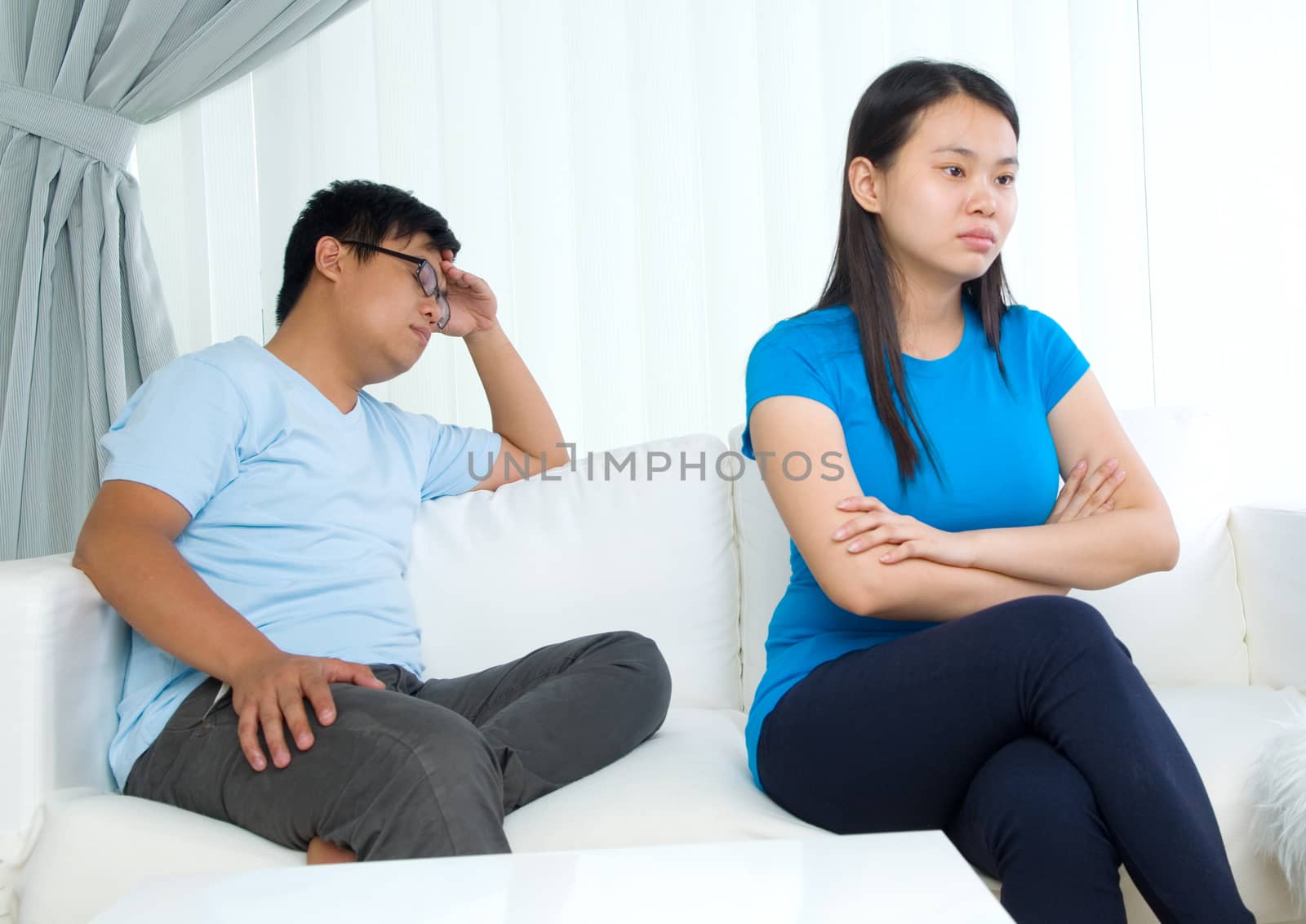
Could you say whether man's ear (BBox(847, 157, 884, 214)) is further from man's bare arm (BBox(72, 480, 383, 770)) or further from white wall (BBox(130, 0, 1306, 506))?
white wall (BBox(130, 0, 1306, 506))

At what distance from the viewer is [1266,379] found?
2.52 meters

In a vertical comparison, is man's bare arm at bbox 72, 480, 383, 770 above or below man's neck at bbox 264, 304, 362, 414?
below

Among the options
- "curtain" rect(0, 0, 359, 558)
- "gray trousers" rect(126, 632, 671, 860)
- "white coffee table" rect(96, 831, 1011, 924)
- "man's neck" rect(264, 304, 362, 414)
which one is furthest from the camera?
"curtain" rect(0, 0, 359, 558)

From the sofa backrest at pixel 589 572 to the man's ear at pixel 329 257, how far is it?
0.41 metres

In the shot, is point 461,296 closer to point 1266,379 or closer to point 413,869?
point 413,869

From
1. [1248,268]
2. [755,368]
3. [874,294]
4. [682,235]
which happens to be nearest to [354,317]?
[755,368]

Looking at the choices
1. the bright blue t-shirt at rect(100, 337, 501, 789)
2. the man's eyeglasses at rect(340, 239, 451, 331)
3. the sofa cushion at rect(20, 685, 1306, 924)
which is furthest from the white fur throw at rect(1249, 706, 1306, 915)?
the man's eyeglasses at rect(340, 239, 451, 331)

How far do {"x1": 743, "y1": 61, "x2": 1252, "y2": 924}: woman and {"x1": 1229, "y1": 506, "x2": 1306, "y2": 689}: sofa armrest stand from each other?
51 cm

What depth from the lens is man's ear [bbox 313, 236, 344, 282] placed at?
167 centimetres

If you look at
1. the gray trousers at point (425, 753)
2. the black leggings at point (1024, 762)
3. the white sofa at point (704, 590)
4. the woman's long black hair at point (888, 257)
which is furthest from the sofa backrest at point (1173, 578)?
the black leggings at point (1024, 762)

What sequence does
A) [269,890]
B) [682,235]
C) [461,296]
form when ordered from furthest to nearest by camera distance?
[682,235]
[461,296]
[269,890]

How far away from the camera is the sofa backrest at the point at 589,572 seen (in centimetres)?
172

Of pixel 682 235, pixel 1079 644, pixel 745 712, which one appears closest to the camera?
pixel 1079 644

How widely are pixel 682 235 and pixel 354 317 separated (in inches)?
38.9
